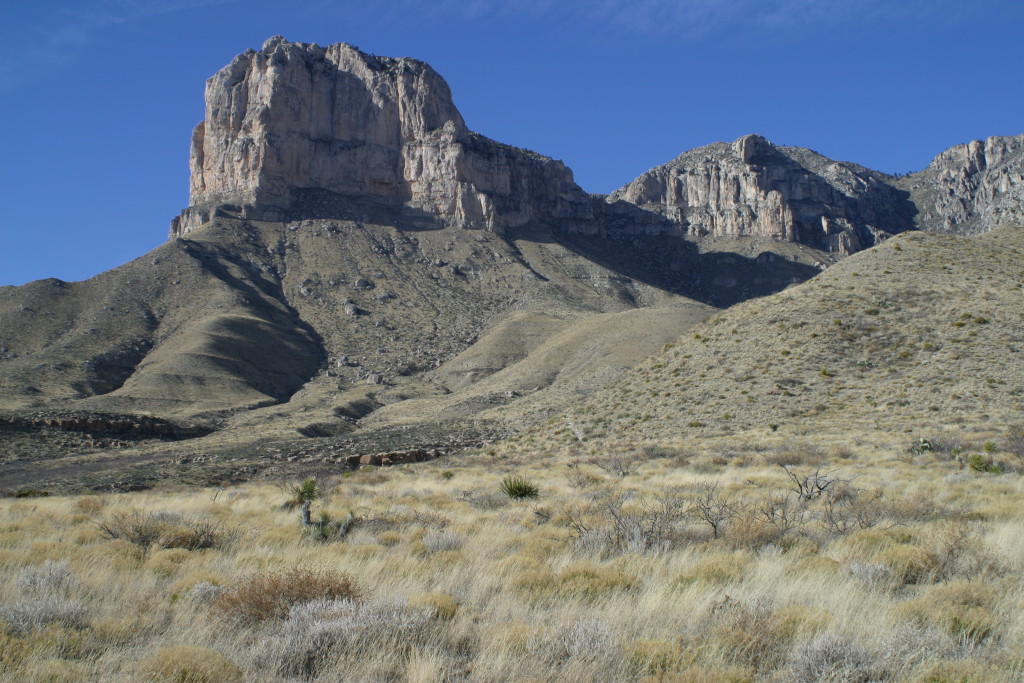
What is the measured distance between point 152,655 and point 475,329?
83.7 m

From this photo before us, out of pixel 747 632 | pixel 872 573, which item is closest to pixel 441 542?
pixel 747 632

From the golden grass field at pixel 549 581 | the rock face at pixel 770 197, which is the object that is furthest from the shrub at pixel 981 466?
the rock face at pixel 770 197

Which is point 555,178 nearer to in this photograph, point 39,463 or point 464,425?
point 464,425

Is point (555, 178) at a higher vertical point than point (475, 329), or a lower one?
higher

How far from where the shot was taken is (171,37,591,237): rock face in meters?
118

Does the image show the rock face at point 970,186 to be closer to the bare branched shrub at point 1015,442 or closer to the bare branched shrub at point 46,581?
the bare branched shrub at point 1015,442

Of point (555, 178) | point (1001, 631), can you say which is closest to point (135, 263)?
point (555, 178)

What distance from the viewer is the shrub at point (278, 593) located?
5.43 meters

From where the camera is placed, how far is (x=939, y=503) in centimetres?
1016

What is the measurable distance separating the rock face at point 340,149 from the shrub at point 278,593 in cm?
11379

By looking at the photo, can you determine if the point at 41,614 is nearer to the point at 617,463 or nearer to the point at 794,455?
the point at 617,463

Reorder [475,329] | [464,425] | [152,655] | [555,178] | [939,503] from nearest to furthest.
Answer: [152,655], [939,503], [464,425], [475,329], [555,178]

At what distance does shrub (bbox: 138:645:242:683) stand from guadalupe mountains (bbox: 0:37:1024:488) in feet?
81.4

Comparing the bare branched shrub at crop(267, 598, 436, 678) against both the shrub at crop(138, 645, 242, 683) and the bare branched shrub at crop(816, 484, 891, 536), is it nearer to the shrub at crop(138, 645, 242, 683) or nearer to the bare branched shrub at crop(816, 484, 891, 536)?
the shrub at crop(138, 645, 242, 683)
